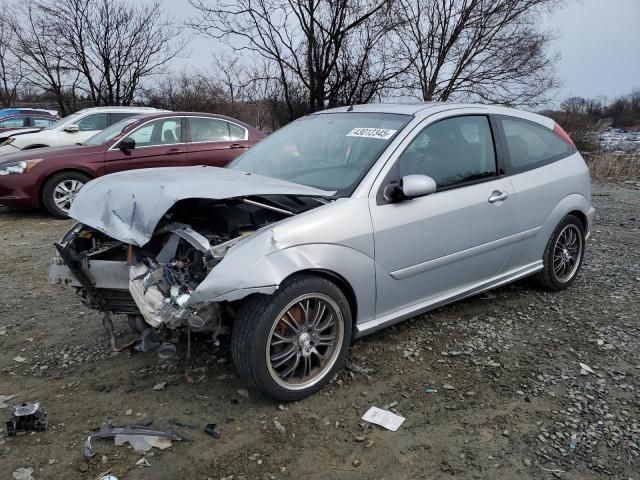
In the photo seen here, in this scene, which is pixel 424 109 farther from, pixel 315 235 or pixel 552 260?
pixel 552 260

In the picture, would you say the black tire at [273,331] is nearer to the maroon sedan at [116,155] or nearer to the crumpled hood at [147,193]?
the crumpled hood at [147,193]

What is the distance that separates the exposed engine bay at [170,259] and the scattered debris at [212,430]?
0.47 metres

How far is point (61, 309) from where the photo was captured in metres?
4.11

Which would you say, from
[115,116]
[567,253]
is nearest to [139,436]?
[567,253]

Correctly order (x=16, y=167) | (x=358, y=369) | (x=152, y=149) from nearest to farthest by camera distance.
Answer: (x=358, y=369) → (x=16, y=167) → (x=152, y=149)

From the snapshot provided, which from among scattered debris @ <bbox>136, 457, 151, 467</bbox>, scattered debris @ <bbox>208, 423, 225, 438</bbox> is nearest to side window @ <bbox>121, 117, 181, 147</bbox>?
scattered debris @ <bbox>208, 423, 225, 438</bbox>

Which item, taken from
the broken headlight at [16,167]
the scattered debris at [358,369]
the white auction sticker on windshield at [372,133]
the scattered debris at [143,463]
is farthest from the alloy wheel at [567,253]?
the broken headlight at [16,167]

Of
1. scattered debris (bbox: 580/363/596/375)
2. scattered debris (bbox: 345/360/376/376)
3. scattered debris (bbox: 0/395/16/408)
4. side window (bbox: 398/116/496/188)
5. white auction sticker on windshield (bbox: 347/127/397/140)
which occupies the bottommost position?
scattered debris (bbox: 580/363/596/375)

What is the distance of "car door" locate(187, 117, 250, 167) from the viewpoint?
27.2ft

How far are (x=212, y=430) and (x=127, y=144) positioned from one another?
242 inches

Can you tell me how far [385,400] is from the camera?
2834 millimetres

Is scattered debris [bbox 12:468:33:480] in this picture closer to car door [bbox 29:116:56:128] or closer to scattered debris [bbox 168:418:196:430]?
scattered debris [bbox 168:418:196:430]

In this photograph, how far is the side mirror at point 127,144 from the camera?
761 centimetres

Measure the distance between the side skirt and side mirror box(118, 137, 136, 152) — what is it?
19.4 ft
